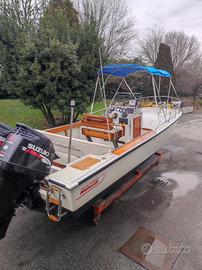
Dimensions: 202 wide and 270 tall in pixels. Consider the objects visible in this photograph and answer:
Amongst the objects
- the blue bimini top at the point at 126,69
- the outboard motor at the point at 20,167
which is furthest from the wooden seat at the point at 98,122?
the outboard motor at the point at 20,167

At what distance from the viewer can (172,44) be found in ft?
49.6

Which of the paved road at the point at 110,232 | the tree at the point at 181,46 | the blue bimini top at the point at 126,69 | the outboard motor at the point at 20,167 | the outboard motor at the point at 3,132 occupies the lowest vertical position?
the paved road at the point at 110,232

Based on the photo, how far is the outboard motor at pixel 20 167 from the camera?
1.63m

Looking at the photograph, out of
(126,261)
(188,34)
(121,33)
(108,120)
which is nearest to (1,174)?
(126,261)

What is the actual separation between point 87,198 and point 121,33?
1211 cm

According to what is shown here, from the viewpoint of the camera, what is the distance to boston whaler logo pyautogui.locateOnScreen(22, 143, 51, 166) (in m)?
1.73

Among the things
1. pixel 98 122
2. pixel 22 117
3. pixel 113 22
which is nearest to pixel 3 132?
pixel 98 122

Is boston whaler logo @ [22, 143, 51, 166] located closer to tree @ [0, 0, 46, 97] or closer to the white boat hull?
the white boat hull

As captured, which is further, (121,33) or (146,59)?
(146,59)

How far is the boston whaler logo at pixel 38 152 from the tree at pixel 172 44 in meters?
14.8

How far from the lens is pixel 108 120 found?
3.00m

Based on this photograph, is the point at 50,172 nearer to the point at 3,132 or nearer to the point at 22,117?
the point at 3,132

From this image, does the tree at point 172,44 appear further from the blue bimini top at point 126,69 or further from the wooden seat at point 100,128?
the wooden seat at point 100,128

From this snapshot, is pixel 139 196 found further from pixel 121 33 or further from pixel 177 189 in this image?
pixel 121 33
